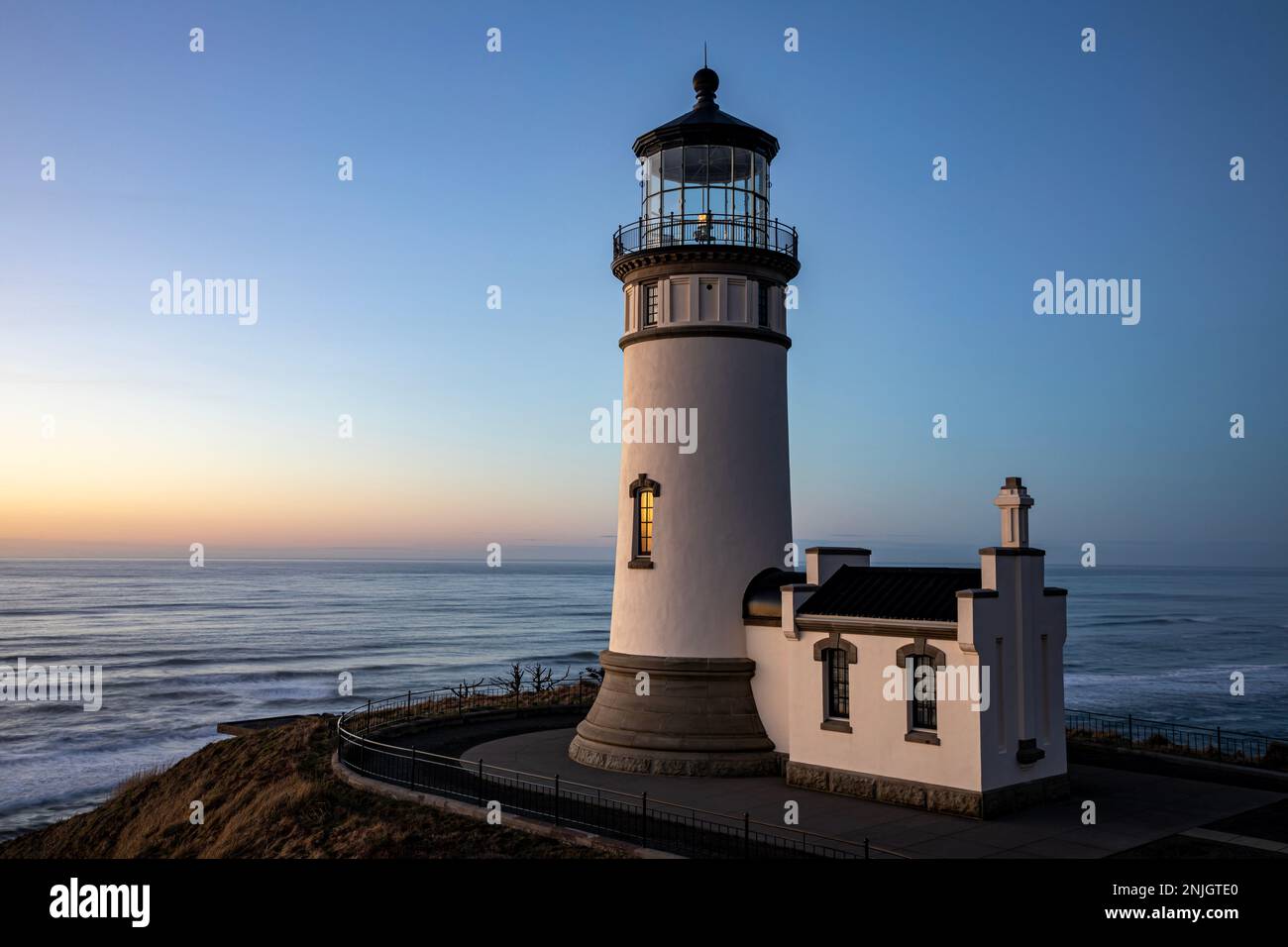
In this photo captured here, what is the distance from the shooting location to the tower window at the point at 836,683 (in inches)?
762

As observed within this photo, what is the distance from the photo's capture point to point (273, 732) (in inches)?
1064

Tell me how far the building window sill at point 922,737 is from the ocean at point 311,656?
2548cm

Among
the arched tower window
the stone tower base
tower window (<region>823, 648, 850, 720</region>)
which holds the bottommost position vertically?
the stone tower base

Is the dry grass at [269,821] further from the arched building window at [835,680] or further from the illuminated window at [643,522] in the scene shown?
the illuminated window at [643,522]

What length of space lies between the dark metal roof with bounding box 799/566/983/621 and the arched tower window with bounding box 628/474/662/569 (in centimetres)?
408

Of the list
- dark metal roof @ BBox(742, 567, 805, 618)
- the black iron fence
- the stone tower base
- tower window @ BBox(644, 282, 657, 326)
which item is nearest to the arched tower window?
the stone tower base

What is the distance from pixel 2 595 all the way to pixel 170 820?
5351 inches

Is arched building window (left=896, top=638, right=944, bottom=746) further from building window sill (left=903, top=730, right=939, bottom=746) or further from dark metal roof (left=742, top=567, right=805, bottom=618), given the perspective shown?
dark metal roof (left=742, top=567, right=805, bottom=618)

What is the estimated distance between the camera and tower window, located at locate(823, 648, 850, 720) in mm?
19359

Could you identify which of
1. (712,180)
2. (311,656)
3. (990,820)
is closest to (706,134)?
(712,180)

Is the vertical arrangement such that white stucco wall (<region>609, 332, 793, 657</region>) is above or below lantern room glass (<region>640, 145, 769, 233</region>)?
below

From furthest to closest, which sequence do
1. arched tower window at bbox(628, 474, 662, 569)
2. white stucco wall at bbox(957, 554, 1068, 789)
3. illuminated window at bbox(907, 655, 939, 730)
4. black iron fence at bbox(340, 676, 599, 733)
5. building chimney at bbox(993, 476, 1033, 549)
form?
black iron fence at bbox(340, 676, 599, 733)
arched tower window at bbox(628, 474, 662, 569)
building chimney at bbox(993, 476, 1033, 549)
illuminated window at bbox(907, 655, 939, 730)
white stucco wall at bbox(957, 554, 1068, 789)
